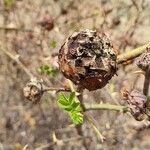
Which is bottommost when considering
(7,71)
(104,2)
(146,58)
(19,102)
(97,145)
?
(97,145)

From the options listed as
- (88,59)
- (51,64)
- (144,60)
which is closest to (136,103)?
(144,60)

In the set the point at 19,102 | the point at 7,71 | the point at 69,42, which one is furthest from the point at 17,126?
the point at 69,42

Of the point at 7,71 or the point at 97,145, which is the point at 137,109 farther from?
the point at 7,71

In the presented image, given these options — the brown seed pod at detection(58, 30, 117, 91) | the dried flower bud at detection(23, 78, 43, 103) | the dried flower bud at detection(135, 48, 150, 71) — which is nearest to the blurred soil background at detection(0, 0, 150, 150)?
the dried flower bud at detection(23, 78, 43, 103)

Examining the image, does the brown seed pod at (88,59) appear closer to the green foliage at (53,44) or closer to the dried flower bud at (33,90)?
the dried flower bud at (33,90)

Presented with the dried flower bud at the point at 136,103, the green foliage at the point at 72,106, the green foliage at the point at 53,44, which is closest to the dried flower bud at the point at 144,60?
the dried flower bud at the point at 136,103

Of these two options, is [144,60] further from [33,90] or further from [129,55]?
[33,90]

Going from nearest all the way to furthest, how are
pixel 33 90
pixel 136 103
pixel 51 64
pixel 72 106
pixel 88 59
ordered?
pixel 88 59, pixel 72 106, pixel 136 103, pixel 33 90, pixel 51 64
